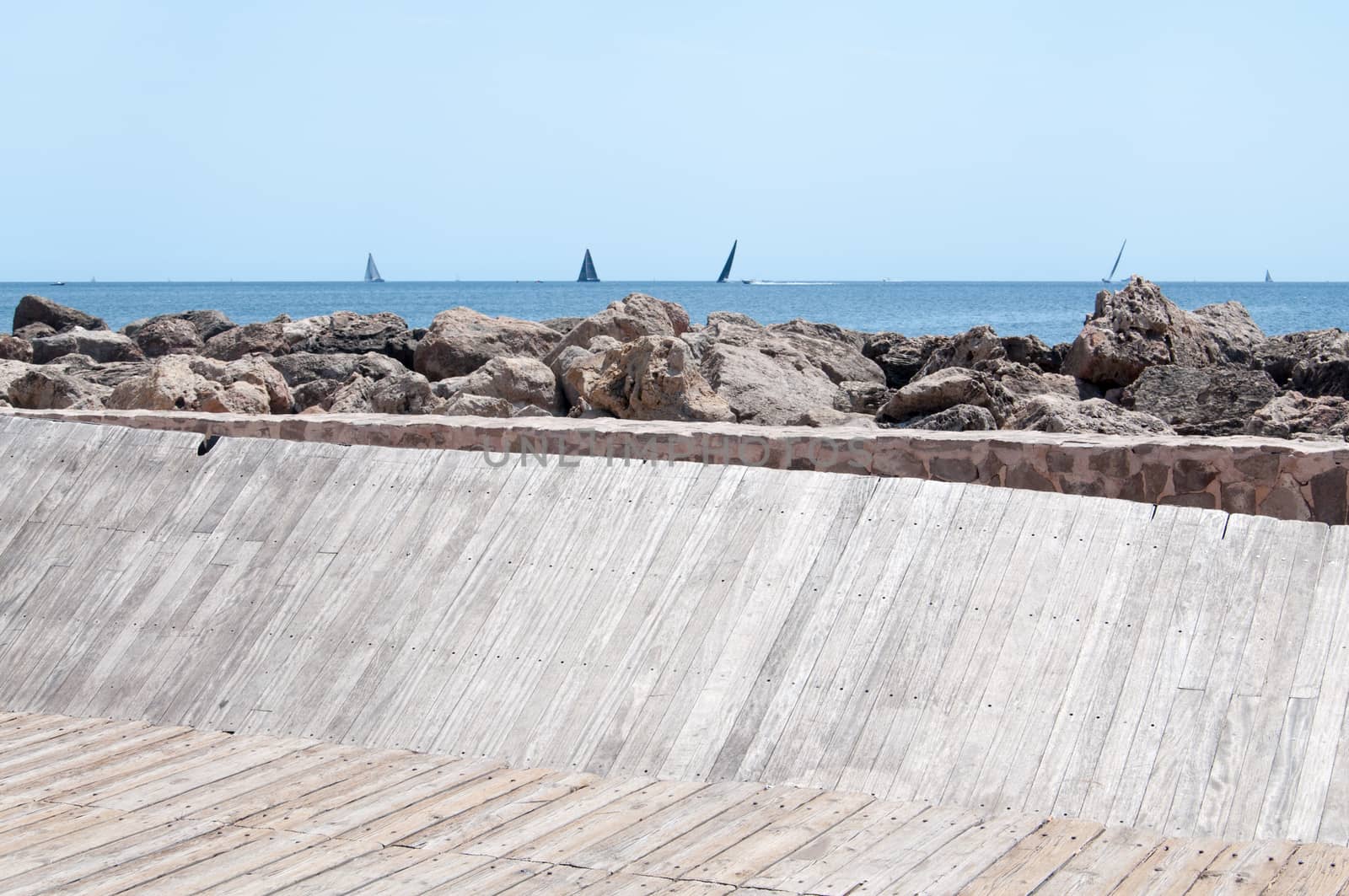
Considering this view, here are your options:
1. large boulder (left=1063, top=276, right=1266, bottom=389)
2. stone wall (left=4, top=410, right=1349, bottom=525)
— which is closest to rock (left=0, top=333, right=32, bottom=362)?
stone wall (left=4, top=410, right=1349, bottom=525)

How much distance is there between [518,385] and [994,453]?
618 centimetres

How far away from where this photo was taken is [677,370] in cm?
1002

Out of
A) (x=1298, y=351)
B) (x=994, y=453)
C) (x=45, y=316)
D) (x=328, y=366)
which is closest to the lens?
(x=994, y=453)

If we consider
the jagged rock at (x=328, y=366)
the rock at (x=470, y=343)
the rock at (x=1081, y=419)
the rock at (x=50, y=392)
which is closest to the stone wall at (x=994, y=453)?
the rock at (x=1081, y=419)

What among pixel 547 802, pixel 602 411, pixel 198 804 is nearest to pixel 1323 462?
pixel 547 802

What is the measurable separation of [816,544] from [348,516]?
2103mm

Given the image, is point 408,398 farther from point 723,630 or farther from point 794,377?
point 723,630

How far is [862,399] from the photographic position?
40.9ft

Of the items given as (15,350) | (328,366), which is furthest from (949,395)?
(15,350)

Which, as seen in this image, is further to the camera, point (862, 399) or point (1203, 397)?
point (862, 399)

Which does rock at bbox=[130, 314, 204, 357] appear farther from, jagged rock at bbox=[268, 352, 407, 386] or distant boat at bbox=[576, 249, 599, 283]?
distant boat at bbox=[576, 249, 599, 283]

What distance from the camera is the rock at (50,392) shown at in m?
12.8

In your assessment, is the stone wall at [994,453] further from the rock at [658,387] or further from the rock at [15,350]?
the rock at [15,350]

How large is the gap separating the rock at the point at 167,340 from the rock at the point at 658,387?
14510 millimetres
